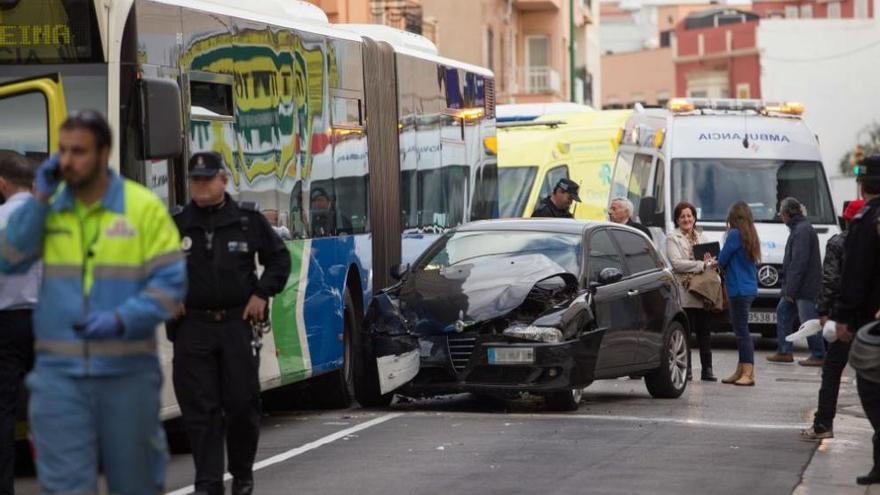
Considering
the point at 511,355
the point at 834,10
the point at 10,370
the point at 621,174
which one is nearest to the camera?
the point at 10,370

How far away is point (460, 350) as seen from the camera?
1477 centimetres

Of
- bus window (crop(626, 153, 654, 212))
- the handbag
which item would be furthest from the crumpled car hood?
bus window (crop(626, 153, 654, 212))

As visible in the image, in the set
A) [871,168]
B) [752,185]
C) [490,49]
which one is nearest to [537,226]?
[871,168]

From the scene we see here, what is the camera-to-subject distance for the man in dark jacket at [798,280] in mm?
20938

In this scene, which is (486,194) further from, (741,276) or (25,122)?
(25,122)

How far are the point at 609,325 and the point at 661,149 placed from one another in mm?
10537

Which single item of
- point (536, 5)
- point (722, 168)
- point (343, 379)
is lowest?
point (343, 379)

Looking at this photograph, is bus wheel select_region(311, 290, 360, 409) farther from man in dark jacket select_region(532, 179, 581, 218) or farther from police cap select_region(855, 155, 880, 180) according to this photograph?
police cap select_region(855, 155, 880, 180)

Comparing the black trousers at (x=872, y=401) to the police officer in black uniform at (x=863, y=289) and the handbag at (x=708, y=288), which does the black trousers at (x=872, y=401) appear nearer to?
the police officer in black uniform at (x=863, y=289)

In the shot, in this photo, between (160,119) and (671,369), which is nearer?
(160,119)

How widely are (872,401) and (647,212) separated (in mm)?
13292

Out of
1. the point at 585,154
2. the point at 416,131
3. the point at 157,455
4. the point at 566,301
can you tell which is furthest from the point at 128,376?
the point at 585,154

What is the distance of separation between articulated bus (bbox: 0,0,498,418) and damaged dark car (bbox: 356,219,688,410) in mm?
646

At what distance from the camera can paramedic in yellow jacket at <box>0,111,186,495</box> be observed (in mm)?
6809
